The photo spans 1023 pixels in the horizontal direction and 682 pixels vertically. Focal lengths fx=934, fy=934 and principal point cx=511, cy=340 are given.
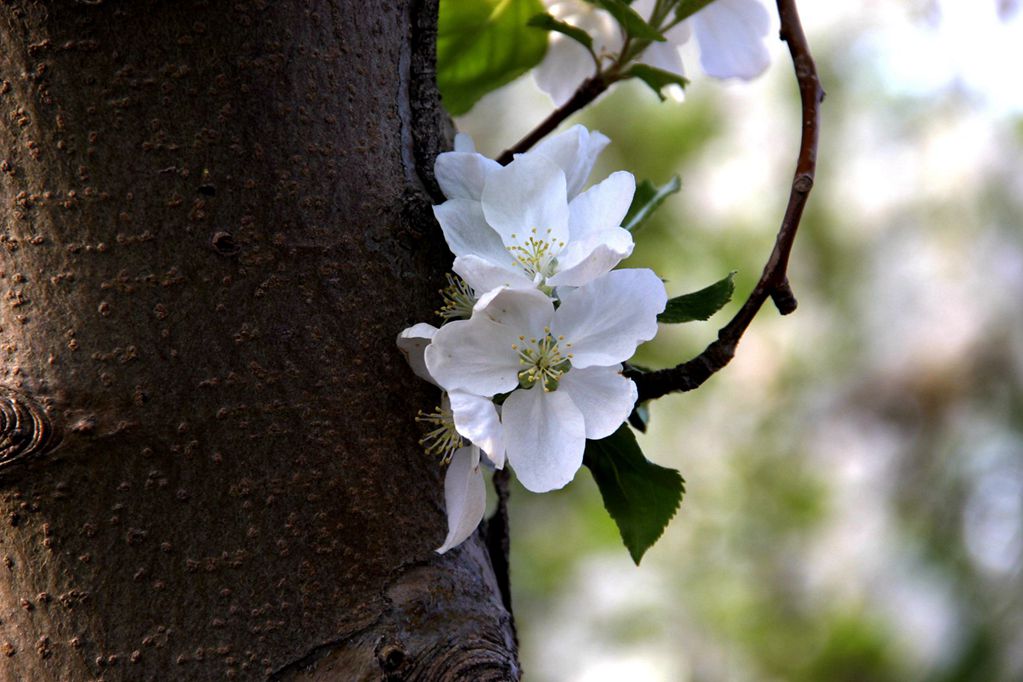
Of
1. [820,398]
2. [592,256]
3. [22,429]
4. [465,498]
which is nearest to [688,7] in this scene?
[592,256]

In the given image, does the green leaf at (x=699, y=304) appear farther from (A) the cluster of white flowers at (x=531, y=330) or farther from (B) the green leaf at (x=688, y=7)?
(B) the green leaf at (x=688, y=7)

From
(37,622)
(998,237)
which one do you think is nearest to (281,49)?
(37,622)

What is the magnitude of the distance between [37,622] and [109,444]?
0.11 meters

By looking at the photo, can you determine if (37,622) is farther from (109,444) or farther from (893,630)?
(893,630)

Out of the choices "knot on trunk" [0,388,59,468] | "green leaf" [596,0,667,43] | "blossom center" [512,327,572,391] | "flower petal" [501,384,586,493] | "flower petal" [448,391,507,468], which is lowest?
"knot on trunk" [0,388,59,468]

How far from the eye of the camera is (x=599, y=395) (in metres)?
0.48

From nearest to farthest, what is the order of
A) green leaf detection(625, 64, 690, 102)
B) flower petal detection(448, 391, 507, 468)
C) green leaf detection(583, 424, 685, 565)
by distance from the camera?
flower petal detection(448, 391, 507, 468)
green leaf detection(583, 424, 685, 565)
green leaf detection(625, 64, 690, 102)

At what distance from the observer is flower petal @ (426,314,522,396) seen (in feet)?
1.52

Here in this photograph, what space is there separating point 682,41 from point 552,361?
1.18ft

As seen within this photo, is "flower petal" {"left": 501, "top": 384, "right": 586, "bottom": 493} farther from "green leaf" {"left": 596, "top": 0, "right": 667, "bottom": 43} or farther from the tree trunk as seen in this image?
"green leaf" {"left": 596, "top": 0, "right": 667, "bottom": 43}

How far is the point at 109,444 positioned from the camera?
466 mm

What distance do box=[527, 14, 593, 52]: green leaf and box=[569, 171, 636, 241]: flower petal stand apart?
19 cm

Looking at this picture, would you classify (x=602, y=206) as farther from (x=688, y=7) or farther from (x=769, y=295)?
(x=688, y=7)

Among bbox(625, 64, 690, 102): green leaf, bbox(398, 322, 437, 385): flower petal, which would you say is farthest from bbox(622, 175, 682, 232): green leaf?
bbox(398, 322, 437, 385): flower petal
